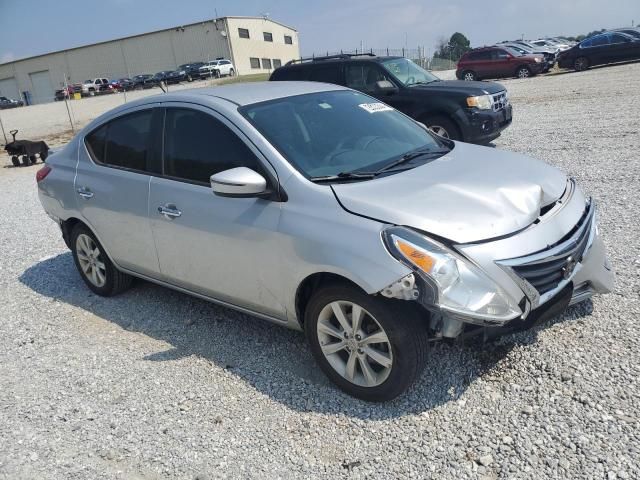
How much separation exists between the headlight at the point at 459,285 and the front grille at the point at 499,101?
24.2ft

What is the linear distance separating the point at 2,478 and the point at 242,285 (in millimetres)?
1683

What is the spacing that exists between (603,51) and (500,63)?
431 cm

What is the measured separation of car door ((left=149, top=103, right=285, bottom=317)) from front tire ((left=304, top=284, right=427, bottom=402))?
0.37m

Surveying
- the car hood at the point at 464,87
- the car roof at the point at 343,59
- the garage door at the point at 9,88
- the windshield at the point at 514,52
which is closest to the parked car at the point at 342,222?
the car hood at the point at 464,87

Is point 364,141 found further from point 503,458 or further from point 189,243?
point 503,458

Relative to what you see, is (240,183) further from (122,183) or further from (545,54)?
(545,54)

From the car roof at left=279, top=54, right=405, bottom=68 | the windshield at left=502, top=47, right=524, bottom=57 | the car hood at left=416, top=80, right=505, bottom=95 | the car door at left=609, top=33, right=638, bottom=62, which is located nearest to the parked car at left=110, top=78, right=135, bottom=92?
the windshield at left=502, top=47, right=524, bottom=57

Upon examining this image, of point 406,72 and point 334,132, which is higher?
point 406,72

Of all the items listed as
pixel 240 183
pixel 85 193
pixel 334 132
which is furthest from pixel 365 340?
pixel 85 193

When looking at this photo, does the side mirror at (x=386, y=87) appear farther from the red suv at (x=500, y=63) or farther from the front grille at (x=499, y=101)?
the red suv at (x=500, y=63)

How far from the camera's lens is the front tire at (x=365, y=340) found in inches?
113

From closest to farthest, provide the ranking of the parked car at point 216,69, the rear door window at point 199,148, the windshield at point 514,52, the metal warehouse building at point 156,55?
the rear door window at point 199,148 < the windshield at point 514,52 < the parked car at point 216,69 < the metal warehouse building at point 156,55

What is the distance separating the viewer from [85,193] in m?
4.73

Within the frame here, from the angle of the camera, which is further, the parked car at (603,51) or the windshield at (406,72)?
the parked car at (603,51)
